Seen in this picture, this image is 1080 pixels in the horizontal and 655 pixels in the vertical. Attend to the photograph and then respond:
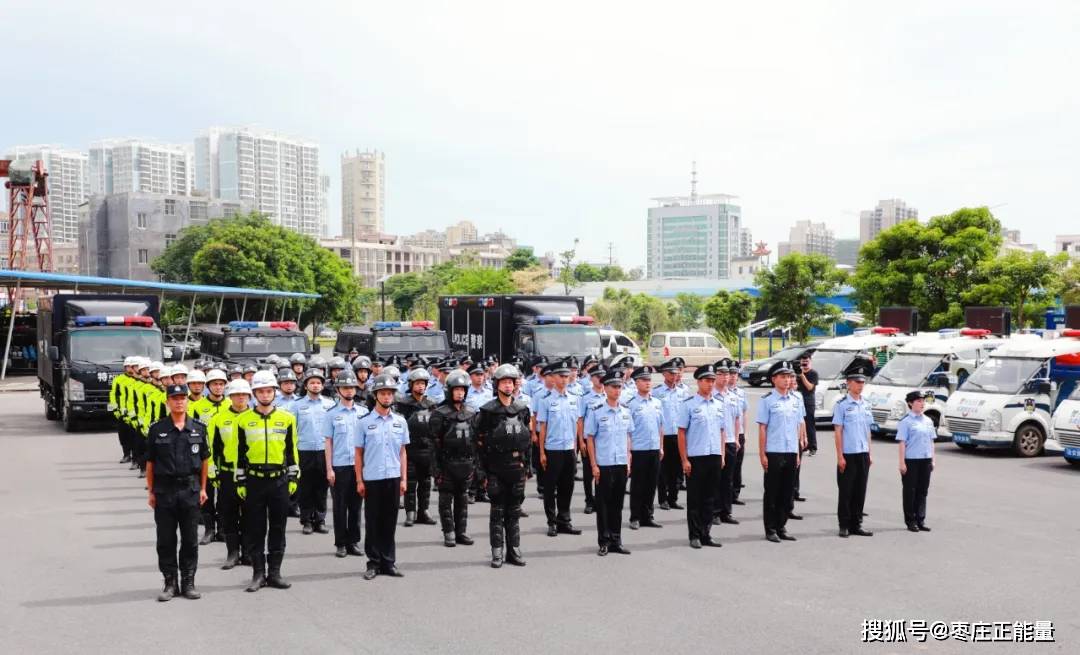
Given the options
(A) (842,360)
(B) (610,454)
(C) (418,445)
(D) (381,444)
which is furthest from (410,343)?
(D) (381,444)

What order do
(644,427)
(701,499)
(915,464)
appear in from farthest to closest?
(915,464) → (644,427) → (701,499)

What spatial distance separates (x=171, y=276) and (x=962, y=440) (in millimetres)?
73523

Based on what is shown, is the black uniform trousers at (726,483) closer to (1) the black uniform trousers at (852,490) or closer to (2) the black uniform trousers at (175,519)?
(1) the black uniform trousers at (852,490)

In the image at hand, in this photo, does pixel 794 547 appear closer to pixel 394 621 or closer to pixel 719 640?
pixel 719 640

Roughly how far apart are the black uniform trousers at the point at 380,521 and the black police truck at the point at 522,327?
46.1 feet

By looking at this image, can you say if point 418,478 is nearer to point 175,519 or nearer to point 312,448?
point 312,448

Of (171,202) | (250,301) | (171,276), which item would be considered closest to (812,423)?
(250,301)

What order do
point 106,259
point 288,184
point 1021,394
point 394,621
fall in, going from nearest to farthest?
1. point 394,621
2. point 1021,394
3. point 106,259
4. point 288,184

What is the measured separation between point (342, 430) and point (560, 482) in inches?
98.4

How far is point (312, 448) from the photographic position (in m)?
10.5

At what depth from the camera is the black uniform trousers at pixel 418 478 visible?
415 inches

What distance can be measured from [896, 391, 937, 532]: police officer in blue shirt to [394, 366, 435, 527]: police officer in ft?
16.9

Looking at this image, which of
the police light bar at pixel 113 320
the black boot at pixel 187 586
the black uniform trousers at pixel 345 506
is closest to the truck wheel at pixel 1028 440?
the black uniform trousers at pixel 345 506

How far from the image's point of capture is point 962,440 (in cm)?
1738
